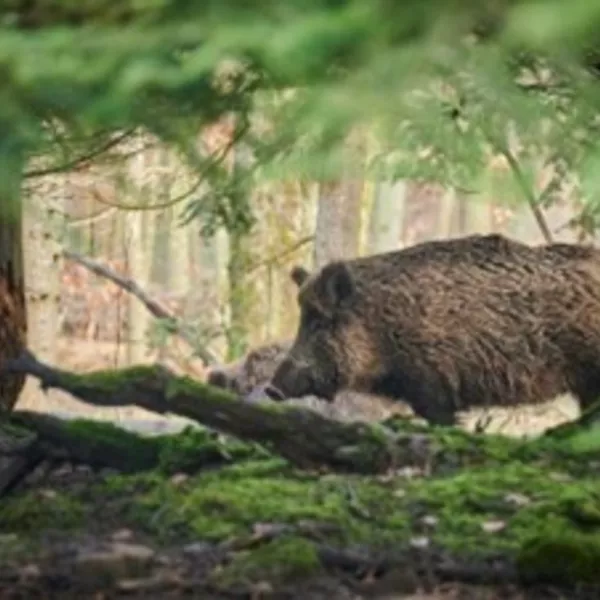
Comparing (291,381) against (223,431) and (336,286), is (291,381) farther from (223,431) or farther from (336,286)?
(223,431)

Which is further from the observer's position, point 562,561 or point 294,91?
point 562,561

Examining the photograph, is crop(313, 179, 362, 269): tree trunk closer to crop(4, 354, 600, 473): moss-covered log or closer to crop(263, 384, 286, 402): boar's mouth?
crop(263, 384, 286, 402): boar's mouth

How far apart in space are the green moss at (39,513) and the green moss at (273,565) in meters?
0.68

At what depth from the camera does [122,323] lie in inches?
719

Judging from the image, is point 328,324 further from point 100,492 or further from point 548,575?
point 548,575

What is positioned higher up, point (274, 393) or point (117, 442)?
point (117, 442)

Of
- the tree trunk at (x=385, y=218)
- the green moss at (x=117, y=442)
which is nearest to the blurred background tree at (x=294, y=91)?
the green moss at (x=117, y=442)

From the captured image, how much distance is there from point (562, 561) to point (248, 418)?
110 cm

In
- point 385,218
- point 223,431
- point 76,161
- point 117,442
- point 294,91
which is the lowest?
point 385,218

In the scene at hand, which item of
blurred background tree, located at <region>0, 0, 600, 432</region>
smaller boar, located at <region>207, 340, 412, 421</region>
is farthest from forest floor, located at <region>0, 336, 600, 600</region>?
smaller boar, located at <region>207, 340, 412, 421</region>

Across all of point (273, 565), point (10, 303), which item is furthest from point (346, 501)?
point (10, 303)

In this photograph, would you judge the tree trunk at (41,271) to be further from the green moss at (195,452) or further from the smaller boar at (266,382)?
the green moss at (195,452)

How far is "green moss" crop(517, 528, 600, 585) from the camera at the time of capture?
182 inches

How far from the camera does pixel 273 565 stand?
468 centimetres
